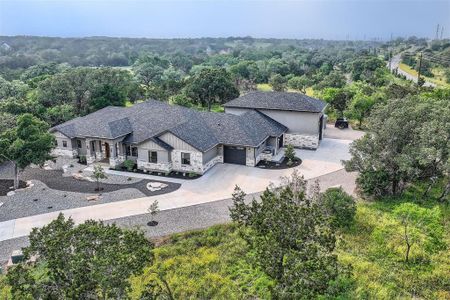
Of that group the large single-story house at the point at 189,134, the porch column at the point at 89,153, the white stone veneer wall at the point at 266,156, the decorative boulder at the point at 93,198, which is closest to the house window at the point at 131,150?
the large single-story house at the point at 189,134

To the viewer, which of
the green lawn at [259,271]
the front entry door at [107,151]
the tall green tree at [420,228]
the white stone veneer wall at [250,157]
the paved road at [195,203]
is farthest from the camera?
the front entry door at [107,151]

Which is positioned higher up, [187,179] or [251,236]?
[251,236]

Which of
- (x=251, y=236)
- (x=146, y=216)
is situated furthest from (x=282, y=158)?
(x=251, y=236)

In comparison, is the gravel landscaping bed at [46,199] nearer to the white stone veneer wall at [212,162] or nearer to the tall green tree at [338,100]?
the white stone veneer wall at [212,162]

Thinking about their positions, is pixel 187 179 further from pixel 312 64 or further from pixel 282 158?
pixel 312 64

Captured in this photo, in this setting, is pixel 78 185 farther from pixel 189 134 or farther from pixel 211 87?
pixel 211 87

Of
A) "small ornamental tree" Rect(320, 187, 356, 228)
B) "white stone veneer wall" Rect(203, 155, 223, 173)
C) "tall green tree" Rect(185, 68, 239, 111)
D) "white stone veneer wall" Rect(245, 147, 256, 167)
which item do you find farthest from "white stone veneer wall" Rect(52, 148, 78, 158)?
"small ornamental tree" Rect(320, 187, 356, 228)

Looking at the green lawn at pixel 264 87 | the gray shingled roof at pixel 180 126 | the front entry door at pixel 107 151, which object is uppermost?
the gray shingled roof at pixel 180 126

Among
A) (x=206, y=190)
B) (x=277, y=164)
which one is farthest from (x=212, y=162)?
(x=277, y=164)

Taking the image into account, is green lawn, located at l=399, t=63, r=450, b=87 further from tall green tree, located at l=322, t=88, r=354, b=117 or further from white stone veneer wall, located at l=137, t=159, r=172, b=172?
white stone veneer wall, located at l=137, t=159, r=172, b=172
